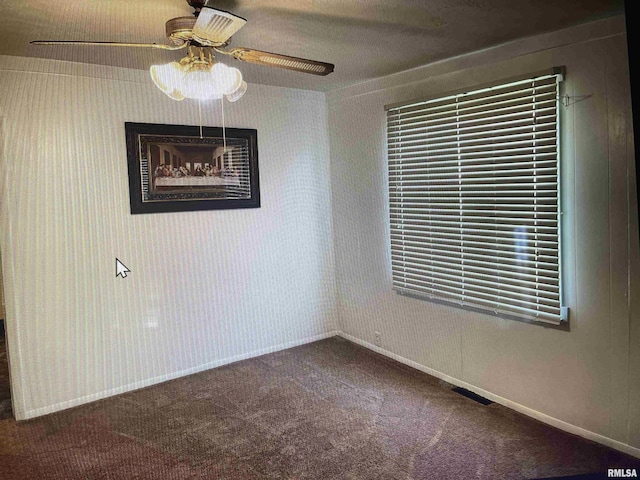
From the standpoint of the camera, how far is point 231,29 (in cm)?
190

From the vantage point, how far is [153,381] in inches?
149

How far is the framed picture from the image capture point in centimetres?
362

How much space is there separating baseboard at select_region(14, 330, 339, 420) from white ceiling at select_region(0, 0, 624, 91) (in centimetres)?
237

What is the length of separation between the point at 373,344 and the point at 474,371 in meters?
1.13

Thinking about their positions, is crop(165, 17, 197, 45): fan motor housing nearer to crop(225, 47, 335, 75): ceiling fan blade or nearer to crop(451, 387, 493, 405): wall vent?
crop(225, 47, 335, 75): ceiling fan blade

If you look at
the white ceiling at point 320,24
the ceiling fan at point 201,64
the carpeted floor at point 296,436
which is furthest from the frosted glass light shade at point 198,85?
the carpeted floor at point 296,436

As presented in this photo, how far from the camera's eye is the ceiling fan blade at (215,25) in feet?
5.71

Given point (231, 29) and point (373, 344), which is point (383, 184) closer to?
point (373, 344)

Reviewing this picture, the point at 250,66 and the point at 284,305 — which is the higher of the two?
the point at 250,66

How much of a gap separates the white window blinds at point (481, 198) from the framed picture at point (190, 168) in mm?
1248

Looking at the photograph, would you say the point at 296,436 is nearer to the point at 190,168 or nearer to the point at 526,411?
the point at 526,411

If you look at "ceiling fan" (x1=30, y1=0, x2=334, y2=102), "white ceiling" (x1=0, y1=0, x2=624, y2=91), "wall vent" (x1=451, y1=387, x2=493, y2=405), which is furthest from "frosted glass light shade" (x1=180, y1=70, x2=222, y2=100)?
"wall vent" (x1=451, y1=387, x2=493, y2=405)

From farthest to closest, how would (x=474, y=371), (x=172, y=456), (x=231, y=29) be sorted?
(x=474, y=371) < (x=172, y=456) < (x=231, y=29)

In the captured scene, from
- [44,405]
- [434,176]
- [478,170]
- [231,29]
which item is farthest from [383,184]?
[44,405]
